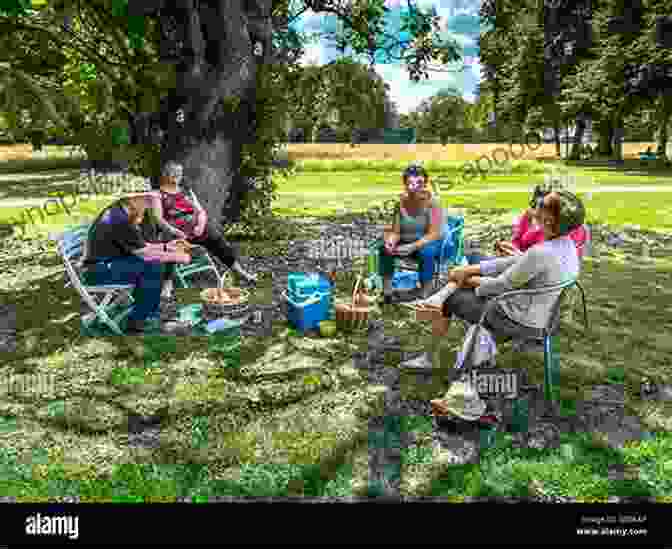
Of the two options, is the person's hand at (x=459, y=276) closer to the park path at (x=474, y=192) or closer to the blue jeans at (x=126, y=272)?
the blue jeans at (x=126, y=272)

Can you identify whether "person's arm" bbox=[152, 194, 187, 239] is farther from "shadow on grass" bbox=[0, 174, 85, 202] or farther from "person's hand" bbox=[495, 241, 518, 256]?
"shadow on grass" bbox=[0, 174, 85, 202]

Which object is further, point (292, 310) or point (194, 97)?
point (194, 97)

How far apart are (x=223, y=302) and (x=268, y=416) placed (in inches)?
69.2

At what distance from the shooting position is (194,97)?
8086 mm

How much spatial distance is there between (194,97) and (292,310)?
4.20 meters

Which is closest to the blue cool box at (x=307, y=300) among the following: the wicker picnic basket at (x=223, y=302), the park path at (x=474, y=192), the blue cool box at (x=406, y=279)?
the wicker picnic basket at (x=223, y=302)

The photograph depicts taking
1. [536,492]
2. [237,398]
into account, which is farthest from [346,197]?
[536,492]

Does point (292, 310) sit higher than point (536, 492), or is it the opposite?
point (292, 310)

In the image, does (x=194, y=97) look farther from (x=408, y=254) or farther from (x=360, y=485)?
(x=360, y=485)

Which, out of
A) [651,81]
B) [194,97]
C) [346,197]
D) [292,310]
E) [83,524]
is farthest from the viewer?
[651,81]

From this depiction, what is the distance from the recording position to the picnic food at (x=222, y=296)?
17.6 feet

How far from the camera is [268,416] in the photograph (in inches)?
153

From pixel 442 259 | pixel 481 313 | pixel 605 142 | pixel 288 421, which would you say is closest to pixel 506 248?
pixel 442 259

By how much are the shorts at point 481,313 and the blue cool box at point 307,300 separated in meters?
1.78
